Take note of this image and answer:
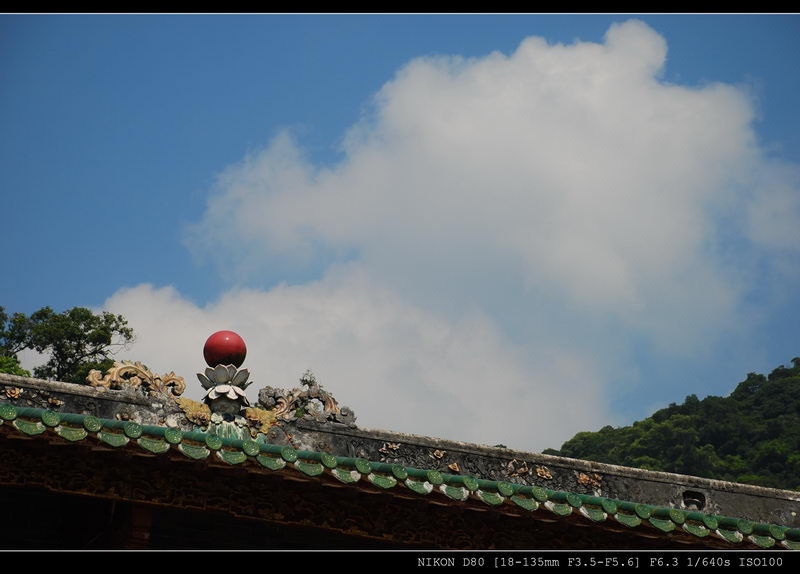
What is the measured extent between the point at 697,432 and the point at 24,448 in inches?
1193

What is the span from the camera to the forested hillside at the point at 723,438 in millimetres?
29469

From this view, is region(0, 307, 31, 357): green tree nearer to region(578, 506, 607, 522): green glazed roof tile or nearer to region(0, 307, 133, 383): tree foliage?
region(0, 307, 133, 383): tree foliage

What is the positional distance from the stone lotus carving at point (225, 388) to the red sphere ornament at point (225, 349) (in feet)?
0.28

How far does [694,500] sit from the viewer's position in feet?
38.2

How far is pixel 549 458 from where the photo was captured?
11.2 m

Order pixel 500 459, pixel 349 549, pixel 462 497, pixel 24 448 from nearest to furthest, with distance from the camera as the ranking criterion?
pixel 24 448 → pixel 462 497 → pixel 349 549 → pixel 500 459

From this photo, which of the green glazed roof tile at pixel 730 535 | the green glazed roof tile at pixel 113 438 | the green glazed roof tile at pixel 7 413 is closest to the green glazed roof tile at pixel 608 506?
the green glazed roof tile at pixel 730 535

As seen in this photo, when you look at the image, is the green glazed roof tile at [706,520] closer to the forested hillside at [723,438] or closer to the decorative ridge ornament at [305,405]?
the decorative ridge ornament at [305,405]

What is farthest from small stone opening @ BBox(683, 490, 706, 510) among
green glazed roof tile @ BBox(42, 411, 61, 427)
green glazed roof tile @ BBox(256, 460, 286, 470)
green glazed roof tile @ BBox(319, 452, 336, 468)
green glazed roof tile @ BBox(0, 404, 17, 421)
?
green glazed roof tile @ BBox(0, 404, 17, 421)

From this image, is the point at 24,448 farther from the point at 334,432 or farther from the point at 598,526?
the point at 598,526

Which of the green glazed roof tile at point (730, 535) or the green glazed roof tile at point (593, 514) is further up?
the green glazed roof tile at point (593, 514)

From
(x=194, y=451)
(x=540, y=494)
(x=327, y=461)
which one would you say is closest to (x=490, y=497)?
(x=540, y=494)

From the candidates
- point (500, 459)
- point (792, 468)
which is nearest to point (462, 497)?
point (500, 459)

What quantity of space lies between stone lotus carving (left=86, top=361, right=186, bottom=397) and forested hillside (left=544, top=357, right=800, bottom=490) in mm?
21170
